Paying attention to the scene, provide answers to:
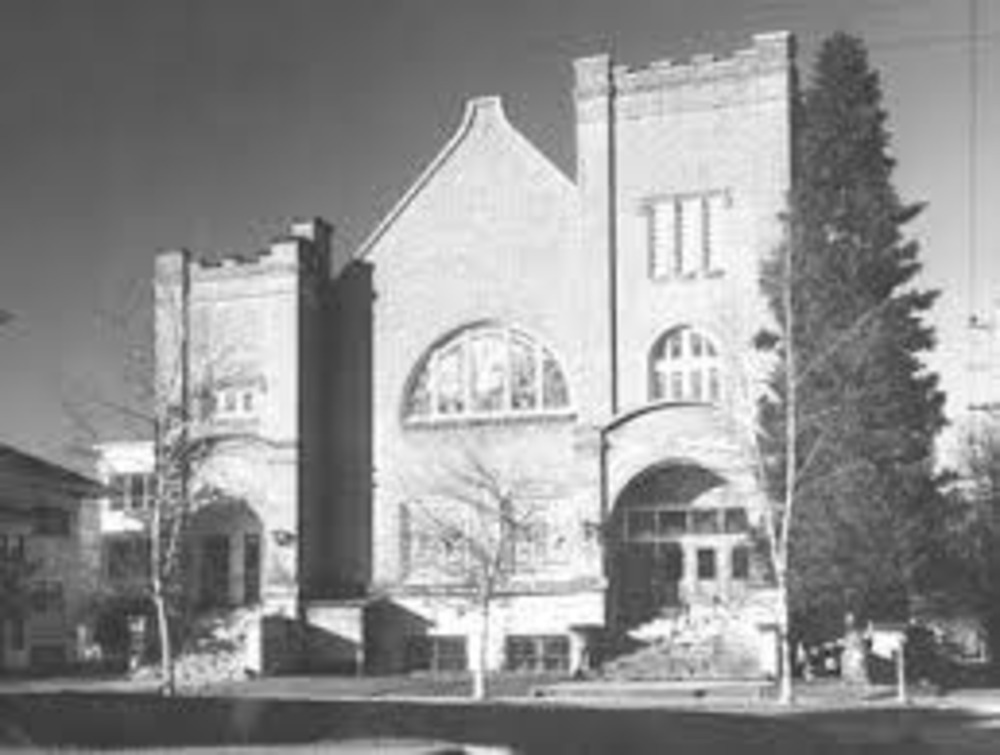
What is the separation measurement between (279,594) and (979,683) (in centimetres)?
1968

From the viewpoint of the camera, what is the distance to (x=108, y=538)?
59.3 m

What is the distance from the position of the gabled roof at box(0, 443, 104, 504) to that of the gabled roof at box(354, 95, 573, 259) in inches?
474

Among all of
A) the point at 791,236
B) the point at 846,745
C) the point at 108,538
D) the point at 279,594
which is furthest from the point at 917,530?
the point at 108,538

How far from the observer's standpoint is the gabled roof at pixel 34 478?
38000 millimetres

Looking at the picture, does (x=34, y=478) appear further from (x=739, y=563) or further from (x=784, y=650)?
(x=739, y=563)

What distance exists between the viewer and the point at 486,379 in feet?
170

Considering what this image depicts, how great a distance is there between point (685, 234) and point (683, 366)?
373 cm

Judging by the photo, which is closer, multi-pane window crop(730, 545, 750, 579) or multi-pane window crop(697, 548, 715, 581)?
Answer: multi-pane window crop(730, 545, 750, 579)

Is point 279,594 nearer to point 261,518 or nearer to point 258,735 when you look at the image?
point 261,518

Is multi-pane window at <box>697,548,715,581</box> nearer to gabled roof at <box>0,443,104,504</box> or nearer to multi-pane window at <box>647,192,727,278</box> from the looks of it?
multi-pane window at <box>647,192,727,278</box>

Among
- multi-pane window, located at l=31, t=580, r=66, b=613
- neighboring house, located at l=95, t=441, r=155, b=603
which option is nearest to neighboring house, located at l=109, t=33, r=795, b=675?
neighboring house, located at l=95, t=441, r=155, b=603

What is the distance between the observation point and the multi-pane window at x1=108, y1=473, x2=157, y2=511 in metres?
50.3

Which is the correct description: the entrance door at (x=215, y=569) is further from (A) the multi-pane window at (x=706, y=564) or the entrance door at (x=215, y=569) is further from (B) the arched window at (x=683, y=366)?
(A) the multi-pane window at (x=706, y=564)

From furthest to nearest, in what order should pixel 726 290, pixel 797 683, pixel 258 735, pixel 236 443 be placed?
pixel 236 443 → pixel 726 290 → pixel 797 683 → pixel 258 735
